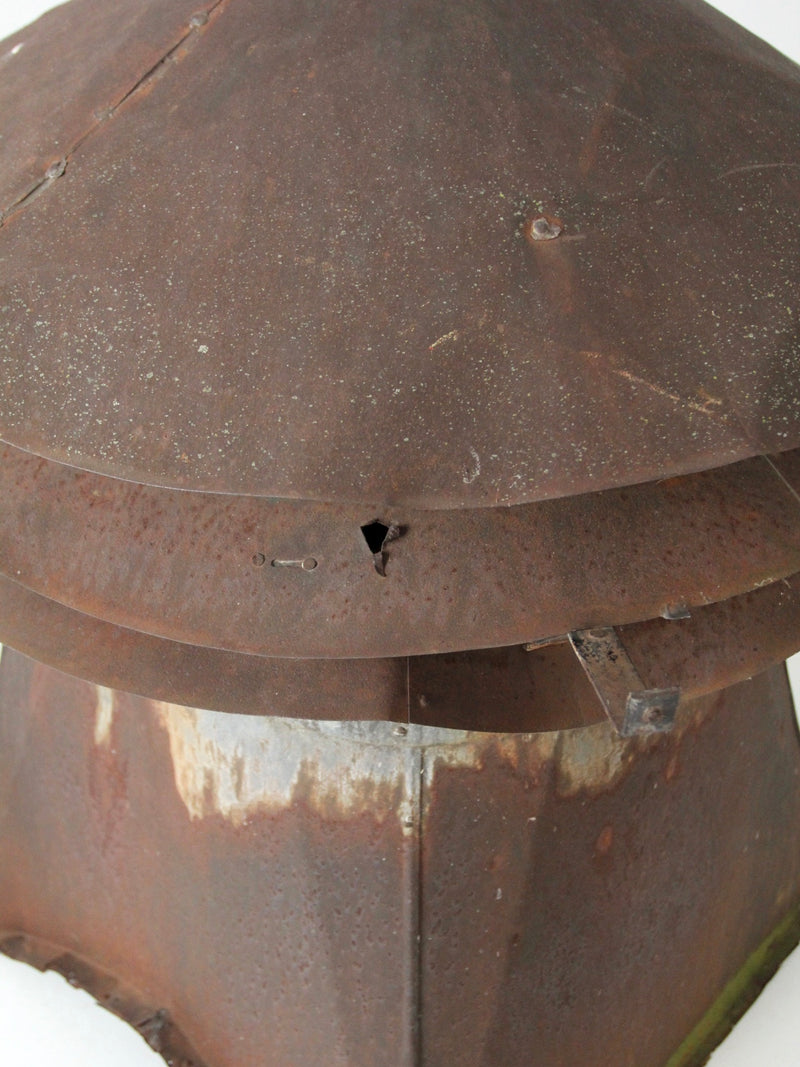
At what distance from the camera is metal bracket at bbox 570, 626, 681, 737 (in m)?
0.98

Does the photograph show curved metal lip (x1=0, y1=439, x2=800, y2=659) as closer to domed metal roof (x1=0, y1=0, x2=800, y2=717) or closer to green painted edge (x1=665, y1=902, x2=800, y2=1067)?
domed metal roof (x1=0, y1=0, x2=800, y2=717)

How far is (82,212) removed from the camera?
1.12 m

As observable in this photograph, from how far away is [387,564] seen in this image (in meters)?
1.08

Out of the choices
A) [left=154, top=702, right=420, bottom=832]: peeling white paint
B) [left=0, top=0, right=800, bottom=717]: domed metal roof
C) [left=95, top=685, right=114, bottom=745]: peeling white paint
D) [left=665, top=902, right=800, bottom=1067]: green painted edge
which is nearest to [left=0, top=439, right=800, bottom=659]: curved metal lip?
[left=0, top=0, right=800, bottom=717]: domed metal roof

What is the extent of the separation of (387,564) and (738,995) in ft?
2.77

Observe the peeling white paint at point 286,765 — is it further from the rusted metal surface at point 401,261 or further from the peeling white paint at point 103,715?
the rusted metal surface at point 401,261

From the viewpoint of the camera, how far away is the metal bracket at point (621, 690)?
0.98 meters

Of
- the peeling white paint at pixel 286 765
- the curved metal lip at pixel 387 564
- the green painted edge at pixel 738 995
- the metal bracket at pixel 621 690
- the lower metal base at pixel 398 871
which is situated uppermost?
the curved metal lip at pixel 387 564

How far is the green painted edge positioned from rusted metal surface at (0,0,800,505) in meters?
0.84

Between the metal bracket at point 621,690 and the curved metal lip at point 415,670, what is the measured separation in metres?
0.06

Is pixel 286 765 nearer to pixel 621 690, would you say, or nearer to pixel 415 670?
pixel 415 670

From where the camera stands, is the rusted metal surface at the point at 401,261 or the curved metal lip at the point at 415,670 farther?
→ the curved metal lip at the point at 415,670

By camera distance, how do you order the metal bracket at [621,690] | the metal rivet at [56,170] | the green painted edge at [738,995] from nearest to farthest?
1. the metal bracket at [621,690]
2. the metal rivet at [56,170]
3. the green painted edge at [738,995]

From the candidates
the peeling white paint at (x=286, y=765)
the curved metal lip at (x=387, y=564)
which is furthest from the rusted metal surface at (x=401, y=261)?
the peeling white paint at (x=286, y=765)
